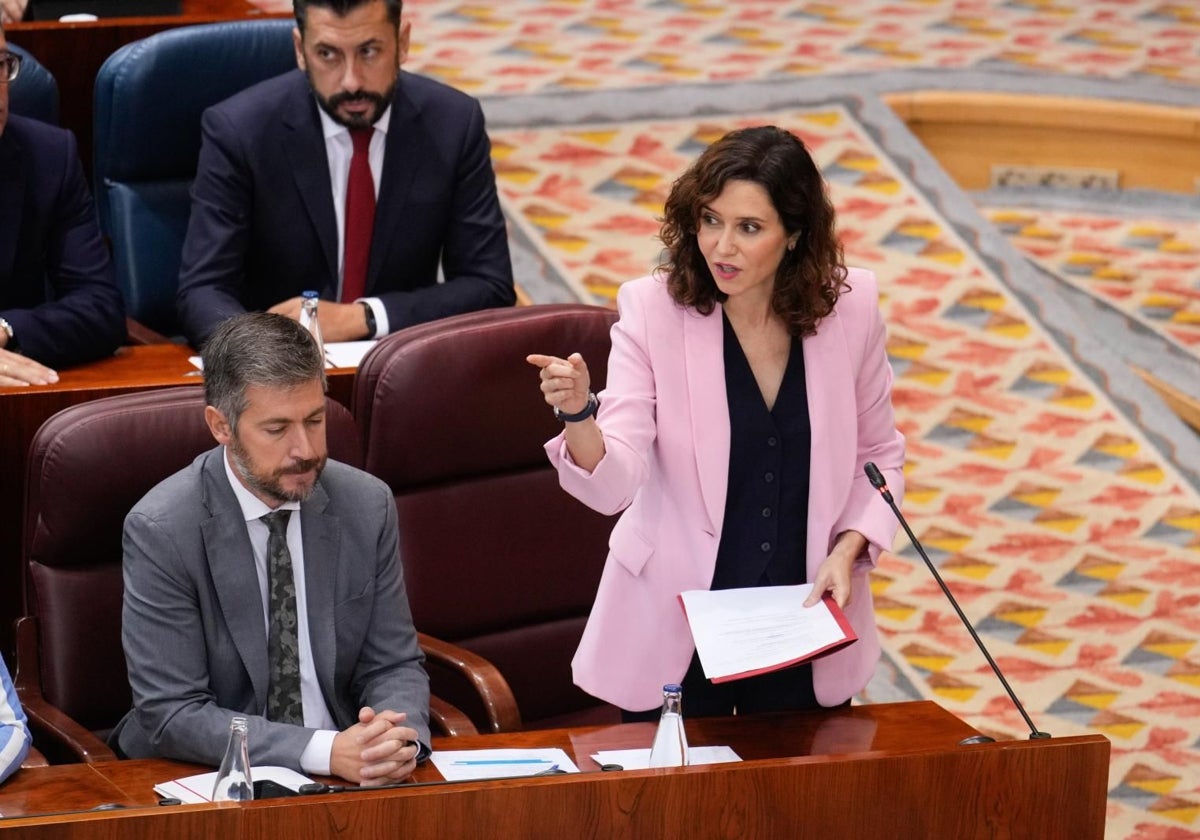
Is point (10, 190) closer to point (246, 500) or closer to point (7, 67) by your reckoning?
point (7, 67)

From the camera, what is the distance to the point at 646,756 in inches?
71.8

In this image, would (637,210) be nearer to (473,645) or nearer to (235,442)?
(473,645)

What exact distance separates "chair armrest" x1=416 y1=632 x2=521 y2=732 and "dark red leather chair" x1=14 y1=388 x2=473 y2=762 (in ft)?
0.18

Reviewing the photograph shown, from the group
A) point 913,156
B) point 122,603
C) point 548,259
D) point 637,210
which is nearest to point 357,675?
point 122,603

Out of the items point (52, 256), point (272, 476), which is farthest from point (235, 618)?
point (52, 256)

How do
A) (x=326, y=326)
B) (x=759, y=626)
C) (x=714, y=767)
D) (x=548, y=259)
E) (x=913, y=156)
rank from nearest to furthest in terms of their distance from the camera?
(x=714, y=767) → (x=759, y=626) → (x=326, y=326) → (x=548, y=259) → (x=913, y=156)

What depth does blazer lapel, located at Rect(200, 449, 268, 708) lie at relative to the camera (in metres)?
1.92

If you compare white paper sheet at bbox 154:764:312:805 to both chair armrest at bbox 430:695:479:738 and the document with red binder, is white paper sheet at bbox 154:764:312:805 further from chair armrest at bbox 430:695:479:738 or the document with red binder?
the document with red binder

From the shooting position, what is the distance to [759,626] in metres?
1.86

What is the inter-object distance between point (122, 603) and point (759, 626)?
2.36 ft

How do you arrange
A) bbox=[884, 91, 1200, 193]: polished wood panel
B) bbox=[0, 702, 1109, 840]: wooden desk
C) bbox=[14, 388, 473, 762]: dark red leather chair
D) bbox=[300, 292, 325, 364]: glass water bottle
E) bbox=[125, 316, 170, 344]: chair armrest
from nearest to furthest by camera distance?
bbox=[0, 702, 1109, 840]: wooden desk
bbox=[14, 388, 473, 762]: dark red leather chair
bbox=[300, 292, 325, 364]: glass water bottle
bbox=[125, 316, 170, 344]: chair armrest
bbox=[884, 91, 1200, 193]: polished wood panel

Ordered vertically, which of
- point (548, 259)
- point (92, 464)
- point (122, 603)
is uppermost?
point (92, 464)

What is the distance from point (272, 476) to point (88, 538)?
282 millimetres

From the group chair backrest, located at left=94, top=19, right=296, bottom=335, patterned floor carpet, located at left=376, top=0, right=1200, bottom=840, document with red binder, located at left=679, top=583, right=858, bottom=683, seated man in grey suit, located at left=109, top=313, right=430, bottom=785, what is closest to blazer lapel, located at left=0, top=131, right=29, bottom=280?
chair backrest, located at left=94, top=19, right=296, bottom=335
